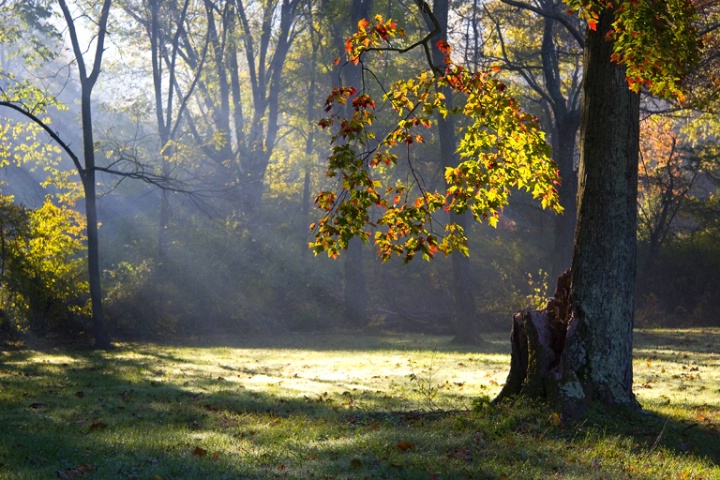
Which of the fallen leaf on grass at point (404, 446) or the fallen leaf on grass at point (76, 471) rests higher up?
the fallen leaf on grass at point (404, 446)

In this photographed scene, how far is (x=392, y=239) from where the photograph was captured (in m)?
8.99

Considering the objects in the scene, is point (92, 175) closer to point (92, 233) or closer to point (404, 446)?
point (92, 233)

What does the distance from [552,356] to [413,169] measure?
8.76ft

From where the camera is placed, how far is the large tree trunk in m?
8.61

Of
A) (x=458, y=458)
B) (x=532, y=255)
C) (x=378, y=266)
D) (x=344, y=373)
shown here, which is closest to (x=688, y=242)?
(x=532, y=255)

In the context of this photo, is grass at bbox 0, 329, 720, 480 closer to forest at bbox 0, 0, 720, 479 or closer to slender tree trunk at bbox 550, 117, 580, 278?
forest at bbox 0, 0, 720, 479

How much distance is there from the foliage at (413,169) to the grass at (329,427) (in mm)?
1987

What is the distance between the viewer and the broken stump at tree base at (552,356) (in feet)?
27.8

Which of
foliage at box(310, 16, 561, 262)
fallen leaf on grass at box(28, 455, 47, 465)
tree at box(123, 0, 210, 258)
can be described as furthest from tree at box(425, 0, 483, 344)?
fallen leaf on grass at box(28, 455, 47, 465)

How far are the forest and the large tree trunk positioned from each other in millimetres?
26

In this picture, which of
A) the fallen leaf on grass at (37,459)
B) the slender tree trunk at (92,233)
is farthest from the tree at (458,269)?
the fallen leaf on grass at (37,459)

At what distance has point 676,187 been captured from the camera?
104 feet

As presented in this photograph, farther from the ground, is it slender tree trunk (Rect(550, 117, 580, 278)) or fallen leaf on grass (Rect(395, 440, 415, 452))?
slender tree trunk (Rect(550, 117, 580, 278))

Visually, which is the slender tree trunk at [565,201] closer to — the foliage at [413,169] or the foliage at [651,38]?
the foliage at [413,169]
